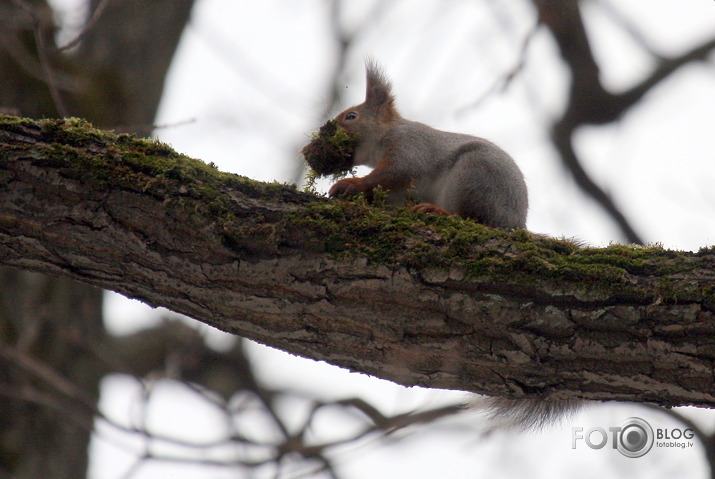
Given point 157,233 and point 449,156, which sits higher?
point 449,156

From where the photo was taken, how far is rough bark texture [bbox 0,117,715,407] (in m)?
2.20

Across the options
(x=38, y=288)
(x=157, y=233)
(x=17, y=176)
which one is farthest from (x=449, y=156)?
(x=38, y=288)

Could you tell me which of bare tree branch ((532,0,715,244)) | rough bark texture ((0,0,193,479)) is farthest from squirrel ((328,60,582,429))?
rough bark texture ((0,0,193,479))

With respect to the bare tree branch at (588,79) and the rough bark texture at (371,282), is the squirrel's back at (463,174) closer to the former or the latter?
the rough bark texture at (371,282)

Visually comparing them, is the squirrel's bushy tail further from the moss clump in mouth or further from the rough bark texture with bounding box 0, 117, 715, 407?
the moss clump in mouth

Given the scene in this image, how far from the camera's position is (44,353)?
5352 mm

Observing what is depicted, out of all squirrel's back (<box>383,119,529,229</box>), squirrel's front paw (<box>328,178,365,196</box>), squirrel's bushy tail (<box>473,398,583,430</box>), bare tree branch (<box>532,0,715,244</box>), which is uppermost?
bare tree branch (<box>532,0,715,244</box>)

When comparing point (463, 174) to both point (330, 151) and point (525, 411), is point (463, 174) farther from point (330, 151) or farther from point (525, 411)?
point (525, 411)

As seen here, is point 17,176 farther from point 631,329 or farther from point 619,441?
point 619,441

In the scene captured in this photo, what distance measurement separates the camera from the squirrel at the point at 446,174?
2988 mm

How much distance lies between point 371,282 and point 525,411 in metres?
1.08

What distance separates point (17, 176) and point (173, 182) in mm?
502

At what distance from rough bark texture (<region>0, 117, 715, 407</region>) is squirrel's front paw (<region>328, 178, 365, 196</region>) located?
2.57 ft

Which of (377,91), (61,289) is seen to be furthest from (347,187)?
(61,289)
